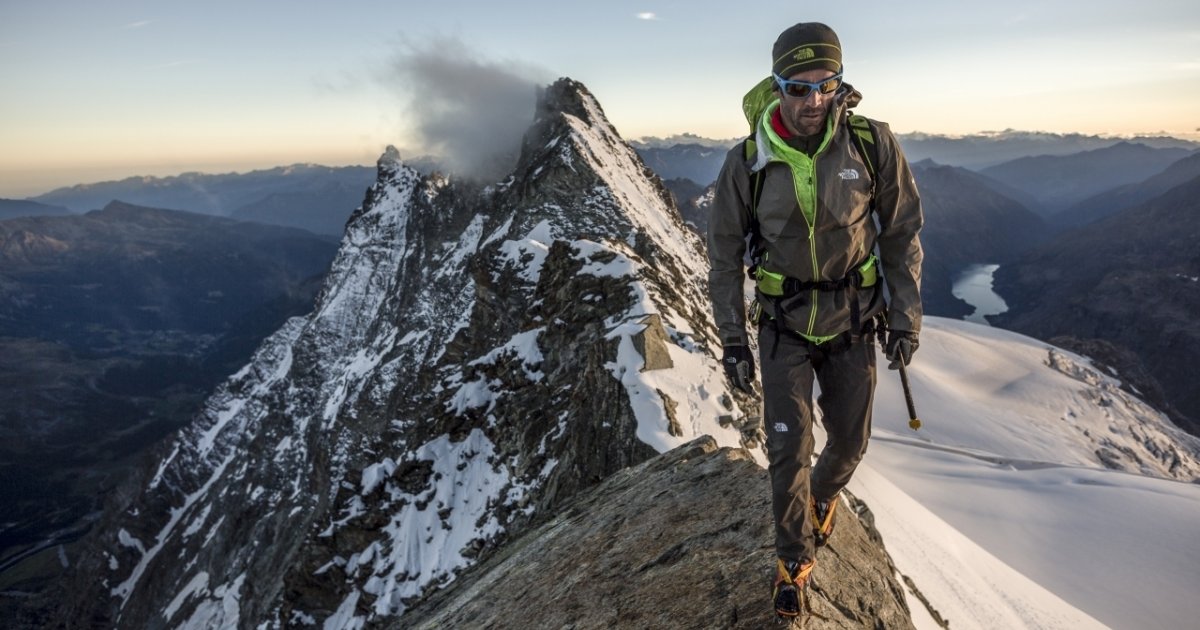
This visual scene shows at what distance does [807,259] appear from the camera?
16.6ft

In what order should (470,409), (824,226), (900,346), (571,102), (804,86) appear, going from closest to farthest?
(804,86)
(824,226)
(900,346)
(470,409)
(571,102)

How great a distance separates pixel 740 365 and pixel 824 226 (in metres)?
1.51

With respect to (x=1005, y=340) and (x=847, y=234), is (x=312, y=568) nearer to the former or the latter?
(x=847, y=234)

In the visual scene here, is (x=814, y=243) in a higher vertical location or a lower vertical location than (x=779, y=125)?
lower

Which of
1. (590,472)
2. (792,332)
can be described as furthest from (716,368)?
(792,332)

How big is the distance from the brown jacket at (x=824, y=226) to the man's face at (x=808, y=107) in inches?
4.1

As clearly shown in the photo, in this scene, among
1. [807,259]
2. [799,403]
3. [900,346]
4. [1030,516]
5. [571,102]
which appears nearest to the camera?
[807,259]

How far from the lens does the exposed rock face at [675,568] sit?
6180mm

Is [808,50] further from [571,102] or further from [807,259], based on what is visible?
[571,102]

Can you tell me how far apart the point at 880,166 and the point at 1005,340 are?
12851 cm

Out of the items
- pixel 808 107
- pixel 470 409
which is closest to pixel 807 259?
pixel 808 107

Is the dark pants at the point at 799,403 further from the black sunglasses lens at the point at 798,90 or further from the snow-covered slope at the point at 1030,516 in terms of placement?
the snow-covered slope at the point at 1030,516

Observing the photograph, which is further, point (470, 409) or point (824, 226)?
point (470, 409)

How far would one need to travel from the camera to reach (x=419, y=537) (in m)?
28.1
